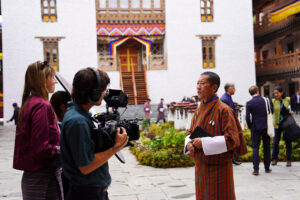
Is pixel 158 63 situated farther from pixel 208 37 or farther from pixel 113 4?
pixel 113 4

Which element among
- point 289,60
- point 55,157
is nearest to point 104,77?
point 55,157

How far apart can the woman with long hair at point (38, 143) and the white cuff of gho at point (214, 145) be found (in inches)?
47.5

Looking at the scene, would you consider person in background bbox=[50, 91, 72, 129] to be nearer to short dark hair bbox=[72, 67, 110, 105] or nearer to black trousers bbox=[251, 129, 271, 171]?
short dark hair bbox=[72, 67, 110, 105]

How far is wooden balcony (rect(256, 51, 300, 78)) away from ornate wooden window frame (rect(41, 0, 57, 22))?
646 inches

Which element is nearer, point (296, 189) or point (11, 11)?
point (296, 189)

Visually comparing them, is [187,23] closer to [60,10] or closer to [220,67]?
[220,67]

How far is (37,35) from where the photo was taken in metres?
23.9

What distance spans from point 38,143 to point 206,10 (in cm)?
2537

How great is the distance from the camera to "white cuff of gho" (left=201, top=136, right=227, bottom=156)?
111 inches

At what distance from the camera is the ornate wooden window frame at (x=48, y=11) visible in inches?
949

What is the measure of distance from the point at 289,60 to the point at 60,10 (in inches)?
→ 648

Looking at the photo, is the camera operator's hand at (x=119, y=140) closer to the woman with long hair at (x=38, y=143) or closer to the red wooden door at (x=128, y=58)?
the woman with long hair at (x=38, y=143)

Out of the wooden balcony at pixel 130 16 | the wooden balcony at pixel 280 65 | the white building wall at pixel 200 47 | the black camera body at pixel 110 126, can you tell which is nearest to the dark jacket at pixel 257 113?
the black camera body at pixel 110 126

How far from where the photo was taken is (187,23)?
2561 centimetres
